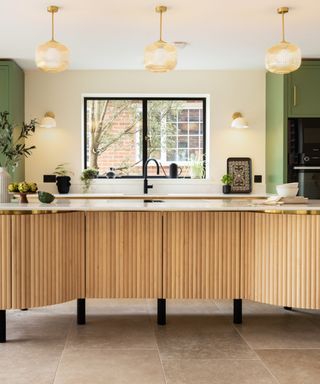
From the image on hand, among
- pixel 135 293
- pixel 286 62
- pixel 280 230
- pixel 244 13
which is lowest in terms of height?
pixel 135 293

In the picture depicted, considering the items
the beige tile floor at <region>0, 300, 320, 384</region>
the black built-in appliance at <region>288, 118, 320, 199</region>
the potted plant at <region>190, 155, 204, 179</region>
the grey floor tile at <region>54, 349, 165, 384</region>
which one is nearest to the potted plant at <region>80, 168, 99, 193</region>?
the potted plant at <region>190, 155, 204, 179</region>

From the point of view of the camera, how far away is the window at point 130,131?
23.0 feet

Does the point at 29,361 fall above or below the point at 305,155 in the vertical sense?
below

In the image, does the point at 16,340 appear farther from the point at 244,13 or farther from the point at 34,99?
the point at 34,99

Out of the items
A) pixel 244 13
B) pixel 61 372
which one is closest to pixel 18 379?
pixel 61 372

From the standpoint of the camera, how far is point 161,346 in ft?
11.2

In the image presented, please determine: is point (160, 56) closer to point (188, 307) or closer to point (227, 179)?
point (188, 307)

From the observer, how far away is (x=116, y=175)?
6.98m

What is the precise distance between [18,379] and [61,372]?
0.22m

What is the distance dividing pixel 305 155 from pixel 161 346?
3426mm

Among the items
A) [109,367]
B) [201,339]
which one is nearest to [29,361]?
[109,367]

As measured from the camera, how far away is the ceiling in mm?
4348

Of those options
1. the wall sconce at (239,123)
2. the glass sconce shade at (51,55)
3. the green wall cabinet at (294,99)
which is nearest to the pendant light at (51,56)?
the glass sconce shade at (51,55)

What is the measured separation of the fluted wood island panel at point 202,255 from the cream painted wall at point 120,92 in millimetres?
3066
